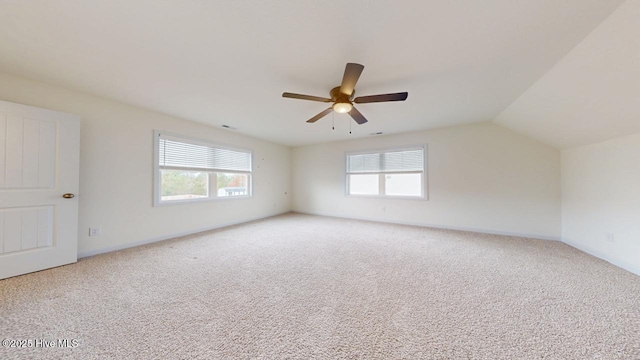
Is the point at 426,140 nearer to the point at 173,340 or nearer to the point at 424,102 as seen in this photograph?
the point at 424,102

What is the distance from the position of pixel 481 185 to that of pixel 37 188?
22.1 feet

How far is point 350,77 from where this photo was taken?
75.6 inches

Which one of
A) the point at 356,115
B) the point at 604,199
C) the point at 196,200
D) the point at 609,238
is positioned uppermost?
the point at 356,115

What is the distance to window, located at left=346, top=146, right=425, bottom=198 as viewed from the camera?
476cm

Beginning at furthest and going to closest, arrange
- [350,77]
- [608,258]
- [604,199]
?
[604,199] → [608,258] → [350,77]

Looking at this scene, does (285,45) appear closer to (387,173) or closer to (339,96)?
(339,96)

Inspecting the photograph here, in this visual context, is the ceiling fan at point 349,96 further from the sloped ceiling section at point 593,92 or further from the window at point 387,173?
the window at point 387,173

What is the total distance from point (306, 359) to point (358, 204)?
4.40 m

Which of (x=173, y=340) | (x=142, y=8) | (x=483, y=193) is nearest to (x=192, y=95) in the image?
(x=142, y=8)

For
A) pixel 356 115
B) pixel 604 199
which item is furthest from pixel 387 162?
pixel 604 199

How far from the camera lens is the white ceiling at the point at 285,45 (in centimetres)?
143

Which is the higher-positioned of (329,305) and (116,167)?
(116,167)

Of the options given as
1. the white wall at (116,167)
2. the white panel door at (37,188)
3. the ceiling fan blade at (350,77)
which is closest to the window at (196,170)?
the white wall at (116,167)

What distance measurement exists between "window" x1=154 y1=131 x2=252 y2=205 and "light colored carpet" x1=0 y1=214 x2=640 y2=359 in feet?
4.04
